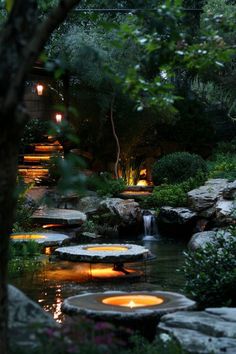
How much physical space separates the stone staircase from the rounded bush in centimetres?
358

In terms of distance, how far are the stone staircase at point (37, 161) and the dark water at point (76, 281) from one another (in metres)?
9.69

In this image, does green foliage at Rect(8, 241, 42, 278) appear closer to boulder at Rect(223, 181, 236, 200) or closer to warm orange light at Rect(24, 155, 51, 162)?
boulder at Rect(223, 181, 236, 200)

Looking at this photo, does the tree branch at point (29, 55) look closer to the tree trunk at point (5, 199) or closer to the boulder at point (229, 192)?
the tree trunk at point (5, 199)

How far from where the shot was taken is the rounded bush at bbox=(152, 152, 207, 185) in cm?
2038

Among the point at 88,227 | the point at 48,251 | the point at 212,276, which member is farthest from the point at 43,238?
the point at 212,276

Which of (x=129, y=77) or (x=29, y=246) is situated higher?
(x=129, y=77)

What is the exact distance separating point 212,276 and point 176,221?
32.7 ft

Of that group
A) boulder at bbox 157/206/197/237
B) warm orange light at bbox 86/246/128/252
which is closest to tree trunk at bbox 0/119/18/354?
warm orange light at bbox 86/246/128/252

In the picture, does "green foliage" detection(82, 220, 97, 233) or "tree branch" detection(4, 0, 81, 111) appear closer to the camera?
"tree branch" detection(4, 0, 81, 111)

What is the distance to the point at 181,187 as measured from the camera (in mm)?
18891

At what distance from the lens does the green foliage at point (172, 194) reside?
17.9 meters

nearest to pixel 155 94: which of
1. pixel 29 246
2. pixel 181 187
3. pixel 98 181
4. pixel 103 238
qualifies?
pixel 98 181

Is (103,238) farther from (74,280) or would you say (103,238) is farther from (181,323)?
(181,323)

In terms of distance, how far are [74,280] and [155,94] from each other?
21.7ft
